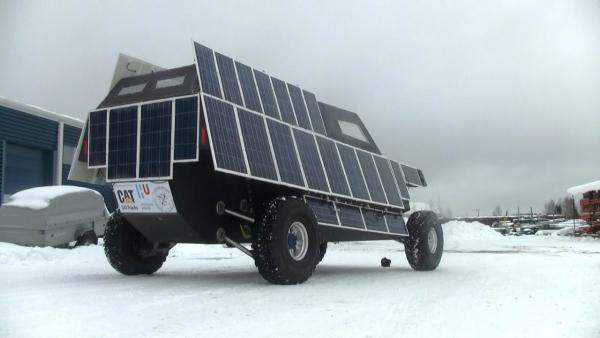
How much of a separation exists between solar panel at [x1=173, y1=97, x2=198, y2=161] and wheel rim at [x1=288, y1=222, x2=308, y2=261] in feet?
6.87

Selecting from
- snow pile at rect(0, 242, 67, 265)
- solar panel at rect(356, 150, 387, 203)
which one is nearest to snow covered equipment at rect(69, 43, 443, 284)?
solar panel at rect(356, 150, 387, 203)

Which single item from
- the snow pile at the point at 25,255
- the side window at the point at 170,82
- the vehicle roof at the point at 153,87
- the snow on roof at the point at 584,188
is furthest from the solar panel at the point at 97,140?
the snow on roof at the point at 584,188

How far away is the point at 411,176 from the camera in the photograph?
49.1ft

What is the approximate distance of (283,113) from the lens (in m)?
10.4

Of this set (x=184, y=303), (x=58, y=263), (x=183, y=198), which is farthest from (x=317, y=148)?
(x=58, y=263)

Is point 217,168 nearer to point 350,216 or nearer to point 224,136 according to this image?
point 224,136

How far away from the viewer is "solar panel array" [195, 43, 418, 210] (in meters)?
8.66

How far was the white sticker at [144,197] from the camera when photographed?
28.5ft

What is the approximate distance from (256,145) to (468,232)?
34085 millimetres

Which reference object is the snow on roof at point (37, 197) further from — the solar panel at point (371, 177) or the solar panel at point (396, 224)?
the solar panel at point (396, 224)

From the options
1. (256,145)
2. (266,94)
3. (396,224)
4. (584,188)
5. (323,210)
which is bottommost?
(396,224)

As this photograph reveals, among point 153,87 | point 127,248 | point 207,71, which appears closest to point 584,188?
point 127,248

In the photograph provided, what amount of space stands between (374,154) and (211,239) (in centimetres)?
531

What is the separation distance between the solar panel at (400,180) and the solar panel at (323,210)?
11.5 feet
